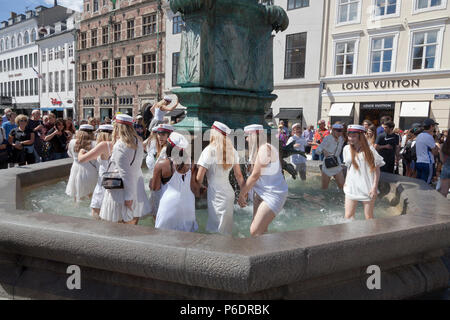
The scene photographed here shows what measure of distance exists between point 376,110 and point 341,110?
2.08 metres

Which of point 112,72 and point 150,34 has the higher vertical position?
point 150,34

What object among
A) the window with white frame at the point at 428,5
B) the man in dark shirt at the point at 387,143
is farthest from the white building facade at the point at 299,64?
the man in dark shirt at the point at 387,143

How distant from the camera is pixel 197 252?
238 cm

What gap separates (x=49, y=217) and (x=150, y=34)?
32.9 m

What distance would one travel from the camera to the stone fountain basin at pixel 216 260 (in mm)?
2373

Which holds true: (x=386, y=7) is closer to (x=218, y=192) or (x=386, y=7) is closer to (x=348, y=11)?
(x=348, y=11)

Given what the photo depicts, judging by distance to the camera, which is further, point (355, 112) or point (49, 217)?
point (355, 112)

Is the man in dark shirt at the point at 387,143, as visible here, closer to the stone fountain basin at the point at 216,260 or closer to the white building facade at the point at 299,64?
the stone fountain basin at the point at 216,260

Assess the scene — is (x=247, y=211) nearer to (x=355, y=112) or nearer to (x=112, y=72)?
(x=355, y=112)

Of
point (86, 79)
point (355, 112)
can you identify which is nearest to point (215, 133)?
point (355, 112)

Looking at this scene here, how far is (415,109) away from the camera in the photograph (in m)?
19.9

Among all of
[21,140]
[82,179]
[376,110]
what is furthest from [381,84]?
[82,179]

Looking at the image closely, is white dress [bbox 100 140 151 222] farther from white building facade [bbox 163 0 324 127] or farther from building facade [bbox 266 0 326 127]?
white building facade [bbox 163 0 324 127]

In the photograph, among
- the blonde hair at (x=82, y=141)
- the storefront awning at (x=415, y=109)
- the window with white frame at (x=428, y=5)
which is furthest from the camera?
the storefront awning at (x=415, y=109)
